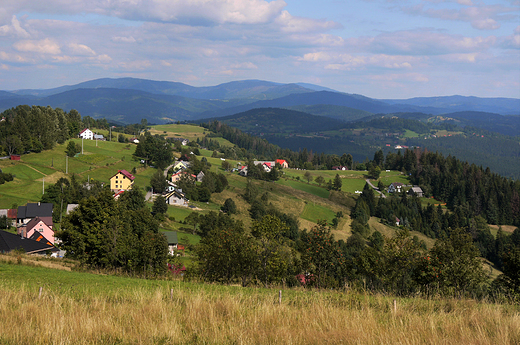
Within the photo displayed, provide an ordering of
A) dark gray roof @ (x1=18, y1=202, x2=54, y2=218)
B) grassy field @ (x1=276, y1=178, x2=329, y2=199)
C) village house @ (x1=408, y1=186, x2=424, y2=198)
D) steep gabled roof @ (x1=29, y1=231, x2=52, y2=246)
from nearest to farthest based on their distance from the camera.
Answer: steep gabled roof @ (x1=29, y1=231, x2=52, y2=246) < dark gray roof @ (x1=18, y1=202, x2=54, y2=218) < grassy field @ (x1=276, y1=178, x2=329, y2=199) < village house @ (x1=408, y1=186, x2=424, y2=198)

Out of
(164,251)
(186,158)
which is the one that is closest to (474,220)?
(186,158)

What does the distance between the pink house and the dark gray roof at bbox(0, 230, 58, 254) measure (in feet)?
25.0

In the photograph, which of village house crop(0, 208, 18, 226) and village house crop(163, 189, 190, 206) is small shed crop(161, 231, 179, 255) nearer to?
village house crop(0, 208, 18, 226)

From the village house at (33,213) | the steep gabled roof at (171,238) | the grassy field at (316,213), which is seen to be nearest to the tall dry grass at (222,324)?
the steep gabled roof at (171,238)

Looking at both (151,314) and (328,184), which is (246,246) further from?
(328,184)

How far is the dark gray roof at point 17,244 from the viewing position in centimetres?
4145

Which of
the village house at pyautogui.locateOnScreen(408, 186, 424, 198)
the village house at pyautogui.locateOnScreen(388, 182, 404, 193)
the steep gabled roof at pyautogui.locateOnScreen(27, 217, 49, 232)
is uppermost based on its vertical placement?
the steep gabled roof at pyautogui.locateOnScreen(27, 217, 49, 232)

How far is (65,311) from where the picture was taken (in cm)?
876

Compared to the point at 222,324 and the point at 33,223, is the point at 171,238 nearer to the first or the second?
the point at 33,223

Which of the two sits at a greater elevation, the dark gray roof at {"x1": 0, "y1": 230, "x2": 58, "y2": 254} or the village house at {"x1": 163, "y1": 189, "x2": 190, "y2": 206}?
the dark gray roof at {"x1": 0, "y1": 230, "x2": 58, "y2": 254}

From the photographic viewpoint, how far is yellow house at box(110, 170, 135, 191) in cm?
8400

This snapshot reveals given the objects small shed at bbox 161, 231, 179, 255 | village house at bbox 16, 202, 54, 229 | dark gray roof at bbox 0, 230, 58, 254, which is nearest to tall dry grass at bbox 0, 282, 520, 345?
dark gray roof at bbox 0, 230, 58, 254

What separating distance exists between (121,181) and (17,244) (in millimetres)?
42844

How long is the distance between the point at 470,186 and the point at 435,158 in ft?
78.0
